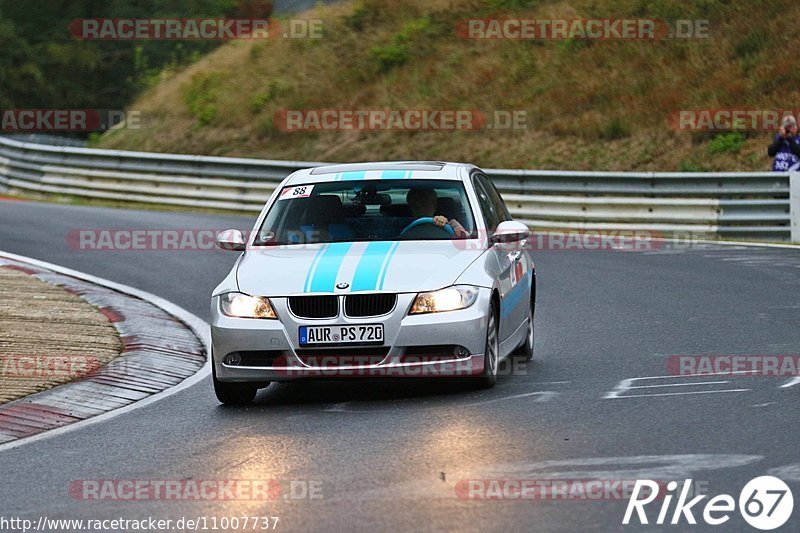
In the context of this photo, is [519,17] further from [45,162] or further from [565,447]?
[565,447]

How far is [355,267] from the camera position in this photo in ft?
31.3

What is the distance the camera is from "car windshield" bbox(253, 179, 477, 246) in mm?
10430

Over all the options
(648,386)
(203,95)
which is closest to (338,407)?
(648,386)

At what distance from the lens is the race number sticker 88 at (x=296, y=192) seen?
1082cm

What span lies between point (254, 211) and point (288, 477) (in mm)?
21145

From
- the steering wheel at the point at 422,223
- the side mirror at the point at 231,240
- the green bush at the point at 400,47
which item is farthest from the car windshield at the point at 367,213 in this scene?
the green bush at the point at 400,47

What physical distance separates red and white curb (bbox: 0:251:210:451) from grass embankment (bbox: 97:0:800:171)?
1539 cm

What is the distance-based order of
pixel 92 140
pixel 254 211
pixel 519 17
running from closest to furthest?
pixel 254 211, pixel 519 17, pixel 92 140

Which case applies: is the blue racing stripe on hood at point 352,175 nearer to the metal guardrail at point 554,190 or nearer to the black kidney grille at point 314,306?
the black kidney grille at point 314,306

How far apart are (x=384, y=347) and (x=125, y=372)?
2.70 meters

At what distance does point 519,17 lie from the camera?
37.3 meters

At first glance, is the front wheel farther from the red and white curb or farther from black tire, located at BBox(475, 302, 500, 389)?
black tire, located at BBox(475, 302, 500, 389)

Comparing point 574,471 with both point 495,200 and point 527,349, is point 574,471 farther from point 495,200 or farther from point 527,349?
point 495,200

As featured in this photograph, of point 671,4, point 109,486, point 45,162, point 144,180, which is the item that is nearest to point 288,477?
point 109,486
